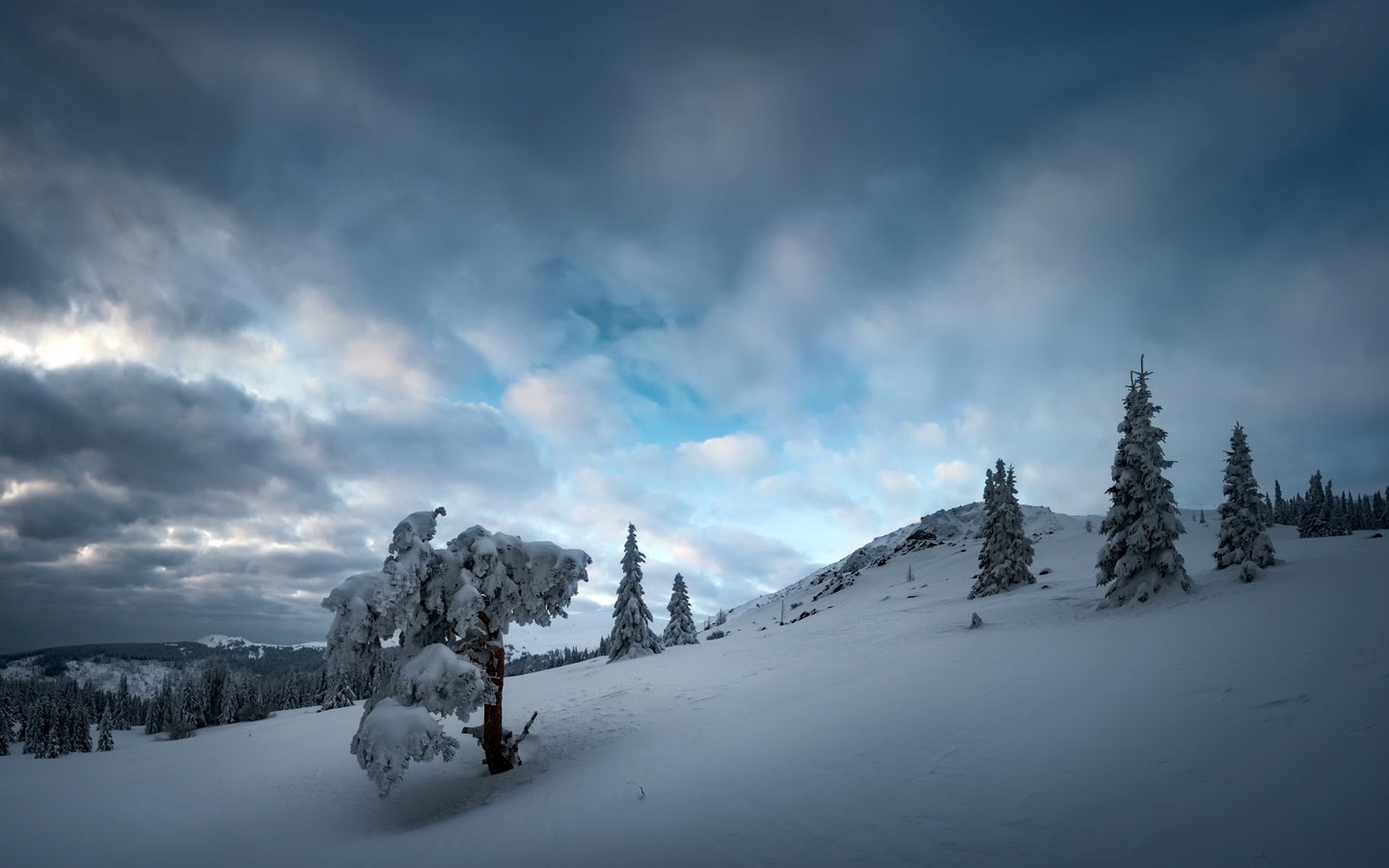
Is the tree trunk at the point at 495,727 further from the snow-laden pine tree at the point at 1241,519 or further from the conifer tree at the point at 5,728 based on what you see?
the conifer tree at the point at 5,728

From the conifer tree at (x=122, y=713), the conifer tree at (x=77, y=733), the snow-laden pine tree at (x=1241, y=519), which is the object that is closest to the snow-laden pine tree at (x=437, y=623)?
the snow-laden pine tree at (x=1241, y=519)

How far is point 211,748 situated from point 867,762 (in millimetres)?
38747

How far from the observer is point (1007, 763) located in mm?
10711

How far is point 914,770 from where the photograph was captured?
441 inches

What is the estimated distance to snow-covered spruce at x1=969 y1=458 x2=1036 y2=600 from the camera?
1697 inches

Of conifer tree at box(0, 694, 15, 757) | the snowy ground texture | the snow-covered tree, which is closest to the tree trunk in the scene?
the snowy ground texture

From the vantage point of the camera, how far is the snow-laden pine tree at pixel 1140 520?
24.6 m

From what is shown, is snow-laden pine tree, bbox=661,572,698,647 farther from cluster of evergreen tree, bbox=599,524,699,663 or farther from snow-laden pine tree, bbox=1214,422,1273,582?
snow-laden pine tree, bbox=1214,422,1273,582

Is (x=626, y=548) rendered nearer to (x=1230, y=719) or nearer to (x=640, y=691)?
(x=640, y=691)

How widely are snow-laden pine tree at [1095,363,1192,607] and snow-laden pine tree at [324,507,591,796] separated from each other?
24.9m

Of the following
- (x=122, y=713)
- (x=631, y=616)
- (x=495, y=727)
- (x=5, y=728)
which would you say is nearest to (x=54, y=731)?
(x=5, y=728)

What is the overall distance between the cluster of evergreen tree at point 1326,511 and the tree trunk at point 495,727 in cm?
9144

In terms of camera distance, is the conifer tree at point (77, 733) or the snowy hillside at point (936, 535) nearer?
the conifer tree at point (77, 733)

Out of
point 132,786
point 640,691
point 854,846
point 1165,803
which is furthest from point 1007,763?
point 132,786
